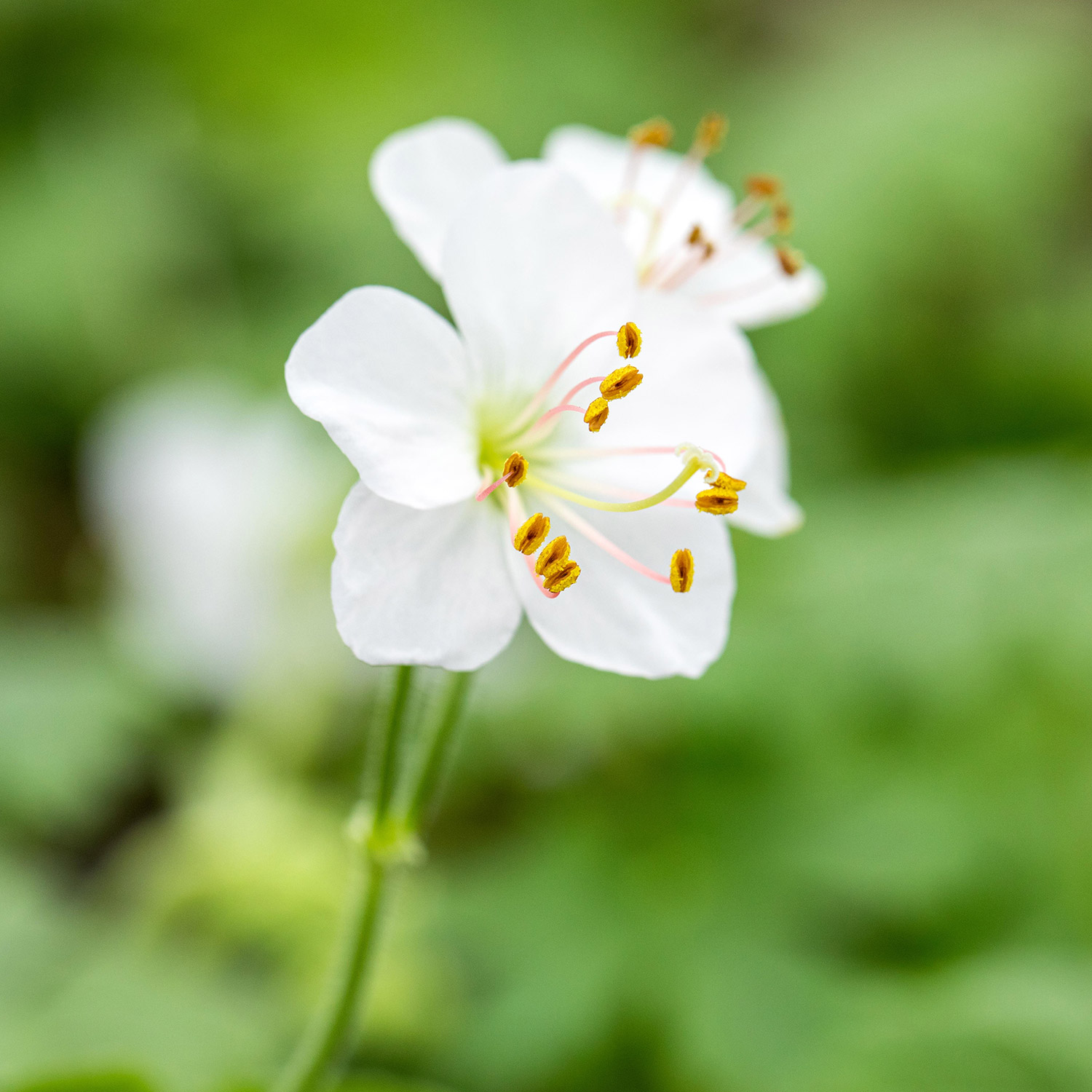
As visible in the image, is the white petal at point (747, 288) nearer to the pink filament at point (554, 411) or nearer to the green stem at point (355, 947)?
the pink filament at point (554, 411)

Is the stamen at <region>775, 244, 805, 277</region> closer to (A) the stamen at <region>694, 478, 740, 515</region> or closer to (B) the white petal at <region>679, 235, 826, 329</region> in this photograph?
(B) the white petal at <region>679, 235, 826, 329</region>

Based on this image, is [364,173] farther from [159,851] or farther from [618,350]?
[618,350]

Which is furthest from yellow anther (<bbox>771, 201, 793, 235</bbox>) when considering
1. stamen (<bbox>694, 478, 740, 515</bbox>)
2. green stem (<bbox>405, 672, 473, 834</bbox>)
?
green stem (<bbox>405, 672, 473, 834</bbox>)

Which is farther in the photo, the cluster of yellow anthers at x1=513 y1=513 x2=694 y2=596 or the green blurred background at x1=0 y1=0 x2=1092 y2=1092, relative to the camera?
the green blurred background at x1=0 y1=0 x2=1092 y2=1092

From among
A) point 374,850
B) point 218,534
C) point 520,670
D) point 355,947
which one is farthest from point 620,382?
point 218,534

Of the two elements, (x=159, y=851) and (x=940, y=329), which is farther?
(x=940, y=329)

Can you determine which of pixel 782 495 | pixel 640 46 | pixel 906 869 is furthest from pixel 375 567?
Answer: pixel 640 46
